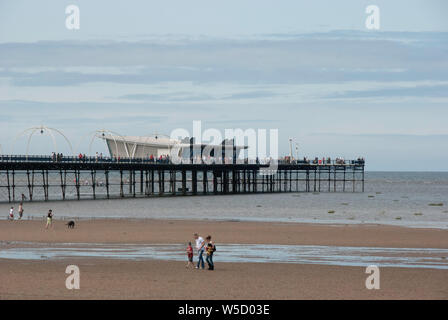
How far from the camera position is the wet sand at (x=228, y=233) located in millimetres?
33562

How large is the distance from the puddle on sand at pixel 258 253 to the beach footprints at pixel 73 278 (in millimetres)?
3427

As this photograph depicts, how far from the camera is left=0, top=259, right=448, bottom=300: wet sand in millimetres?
19203

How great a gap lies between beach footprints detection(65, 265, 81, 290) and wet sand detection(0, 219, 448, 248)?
9.90m

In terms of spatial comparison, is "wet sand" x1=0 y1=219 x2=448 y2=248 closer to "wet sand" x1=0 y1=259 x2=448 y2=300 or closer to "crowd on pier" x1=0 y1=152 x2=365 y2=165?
"wet sand" x1=0 y1=259 x2=448 y2=300

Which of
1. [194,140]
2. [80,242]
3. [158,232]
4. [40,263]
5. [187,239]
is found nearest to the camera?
[40,263]

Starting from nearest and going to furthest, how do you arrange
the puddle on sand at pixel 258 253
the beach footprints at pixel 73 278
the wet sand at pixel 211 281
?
the wet sand at pixel 211 281
the beach footprints at pixel 73 278
the puddle on sand at pixel 258 253

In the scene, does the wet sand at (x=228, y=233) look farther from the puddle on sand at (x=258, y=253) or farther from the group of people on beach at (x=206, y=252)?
the group of people on beach at (x=206, y=252)

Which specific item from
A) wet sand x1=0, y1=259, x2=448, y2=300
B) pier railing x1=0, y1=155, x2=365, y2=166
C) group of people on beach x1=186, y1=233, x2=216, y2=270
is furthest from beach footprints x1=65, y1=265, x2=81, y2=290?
pier railing x1=0, y1=155, x2=365, y2=166

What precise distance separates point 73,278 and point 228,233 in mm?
17477

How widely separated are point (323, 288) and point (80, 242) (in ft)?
48.9

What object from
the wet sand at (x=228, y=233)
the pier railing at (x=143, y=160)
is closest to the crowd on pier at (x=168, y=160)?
the pier railing at (x=143, y=160)
